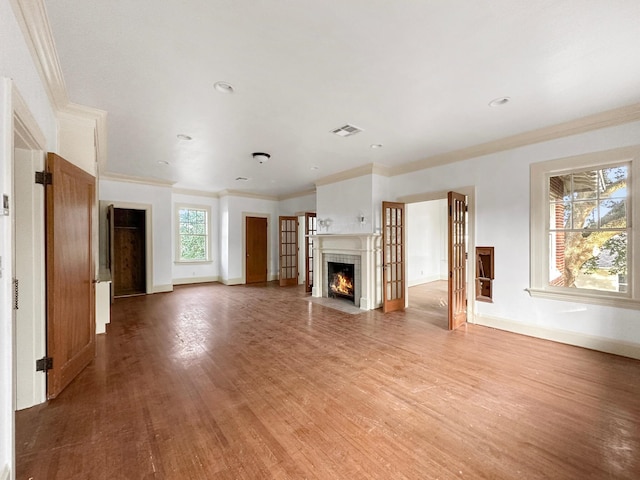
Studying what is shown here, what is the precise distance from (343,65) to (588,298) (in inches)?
153

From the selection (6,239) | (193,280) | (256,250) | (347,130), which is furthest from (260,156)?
(193,280)

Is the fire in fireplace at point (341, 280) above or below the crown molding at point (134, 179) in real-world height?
below

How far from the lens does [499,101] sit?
2.93 meters

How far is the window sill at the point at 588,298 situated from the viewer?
3.15 m

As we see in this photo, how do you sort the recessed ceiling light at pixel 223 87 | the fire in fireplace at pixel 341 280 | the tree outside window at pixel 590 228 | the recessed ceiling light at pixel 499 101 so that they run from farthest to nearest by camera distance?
1. the fire in fireplace at pixel 341 280
2. the tree outside window at pixel 590 228
3. the recessed ceiling light at pixel 499 101
4. the recessed ceiling light at pixel 223 87

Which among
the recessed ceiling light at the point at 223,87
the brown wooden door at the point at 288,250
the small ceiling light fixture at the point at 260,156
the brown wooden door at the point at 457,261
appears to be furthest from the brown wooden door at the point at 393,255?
the brown wooden door at the point at 288,250

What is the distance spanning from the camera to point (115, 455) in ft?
5.61

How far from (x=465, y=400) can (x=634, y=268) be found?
2.66 metres

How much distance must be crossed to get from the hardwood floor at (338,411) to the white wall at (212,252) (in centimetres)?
436

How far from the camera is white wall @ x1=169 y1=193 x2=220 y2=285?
794 cm

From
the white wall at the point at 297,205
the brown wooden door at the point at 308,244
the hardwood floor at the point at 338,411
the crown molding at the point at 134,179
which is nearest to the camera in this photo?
the hardwood floor at the point at 338,411

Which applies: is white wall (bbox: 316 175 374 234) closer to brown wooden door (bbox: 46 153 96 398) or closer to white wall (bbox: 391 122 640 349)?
white wall (bbox: 391 122 640 349)

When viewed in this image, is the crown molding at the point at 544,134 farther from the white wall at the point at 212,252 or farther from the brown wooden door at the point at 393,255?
the white wall at the point at 212,252

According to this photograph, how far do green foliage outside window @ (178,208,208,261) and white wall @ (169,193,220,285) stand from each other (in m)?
0.17
